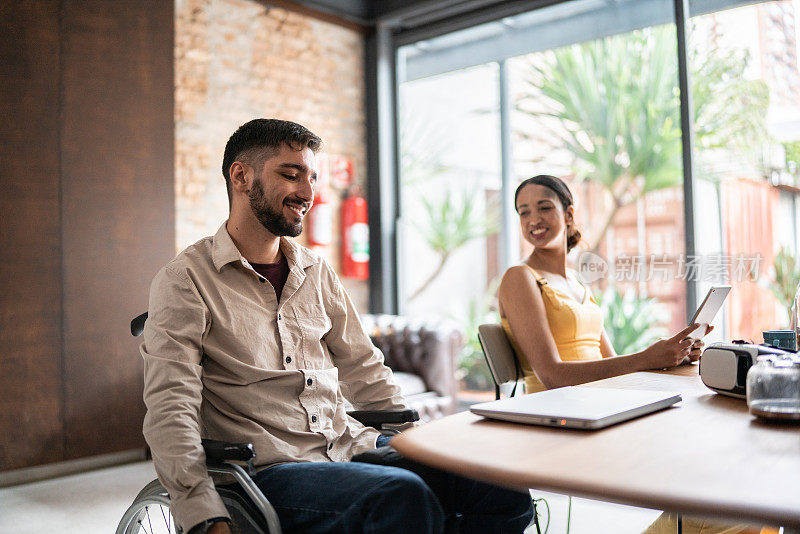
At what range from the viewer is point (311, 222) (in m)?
5.57

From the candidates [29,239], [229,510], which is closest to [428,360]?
[29,239]

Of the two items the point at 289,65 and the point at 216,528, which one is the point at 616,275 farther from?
the point at 216,528

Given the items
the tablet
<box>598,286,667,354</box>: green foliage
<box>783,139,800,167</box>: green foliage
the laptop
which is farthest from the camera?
<box>598,286,667,354</box>: green foliage

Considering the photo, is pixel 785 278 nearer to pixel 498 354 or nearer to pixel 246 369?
pixel 498 354

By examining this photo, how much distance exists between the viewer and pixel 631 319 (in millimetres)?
4844

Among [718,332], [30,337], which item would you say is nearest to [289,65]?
[30,337]

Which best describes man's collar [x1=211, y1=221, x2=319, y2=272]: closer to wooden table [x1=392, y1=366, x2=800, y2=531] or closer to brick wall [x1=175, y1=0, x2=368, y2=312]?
wooden table [x1=392, y1=366, x2=800, y2=531]

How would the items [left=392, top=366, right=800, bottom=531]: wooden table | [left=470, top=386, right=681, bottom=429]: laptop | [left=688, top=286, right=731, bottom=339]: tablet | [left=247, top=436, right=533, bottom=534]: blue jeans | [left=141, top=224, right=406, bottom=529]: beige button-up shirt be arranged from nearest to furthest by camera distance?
[left=392, top=366, right=800, bottom=531]: wooden table < [left=470, top=386, right=681, bottom=429]: laptop < [left=247, top=436, right=533, bottom=534]: blue jeans < [left=141, top=224, right=406, bottom=529]: beige button-up shirt < [left=688, top=286, right=731, bottom=339]: tablet

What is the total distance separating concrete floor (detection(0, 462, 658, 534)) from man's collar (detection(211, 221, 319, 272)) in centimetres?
166

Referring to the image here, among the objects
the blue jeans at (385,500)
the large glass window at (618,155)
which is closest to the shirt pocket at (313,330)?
the blue jeans at (385,500)

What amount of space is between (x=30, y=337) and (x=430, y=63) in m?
3.82

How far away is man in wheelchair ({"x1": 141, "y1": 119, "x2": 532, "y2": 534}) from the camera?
1.44 m

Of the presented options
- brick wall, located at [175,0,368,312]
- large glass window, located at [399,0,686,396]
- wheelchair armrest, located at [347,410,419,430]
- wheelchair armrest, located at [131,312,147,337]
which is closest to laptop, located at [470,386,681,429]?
wheelchair armrest, located at [347,410,419,430]

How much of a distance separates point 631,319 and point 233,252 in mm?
3609
